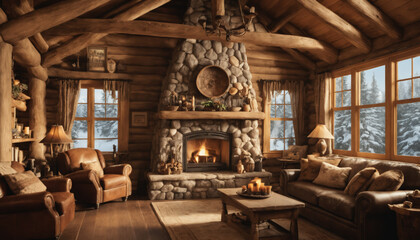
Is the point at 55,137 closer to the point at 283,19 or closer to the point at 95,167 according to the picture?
the point at 95,167

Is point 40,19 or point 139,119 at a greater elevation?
point 40,19

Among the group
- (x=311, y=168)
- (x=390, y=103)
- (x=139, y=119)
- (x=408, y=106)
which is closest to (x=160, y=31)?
(x=139, y=119)

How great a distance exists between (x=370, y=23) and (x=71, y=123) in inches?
243

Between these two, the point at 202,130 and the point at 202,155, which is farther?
the point at 202,155

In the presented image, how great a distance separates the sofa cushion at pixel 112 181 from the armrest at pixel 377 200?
157 inches

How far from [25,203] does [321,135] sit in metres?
5.11

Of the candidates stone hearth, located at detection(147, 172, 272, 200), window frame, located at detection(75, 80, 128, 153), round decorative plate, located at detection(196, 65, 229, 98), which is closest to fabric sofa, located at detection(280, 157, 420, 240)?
stone hearth, located at detection(147, 172, 272, 200)

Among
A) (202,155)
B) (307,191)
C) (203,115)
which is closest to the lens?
(307,191)

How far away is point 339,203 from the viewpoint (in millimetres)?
3867

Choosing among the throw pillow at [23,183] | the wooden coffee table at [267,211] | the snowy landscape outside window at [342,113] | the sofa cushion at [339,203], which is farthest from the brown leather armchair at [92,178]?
the snowy landscape outside window at [342,113]

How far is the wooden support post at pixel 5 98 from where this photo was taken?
3930 mm

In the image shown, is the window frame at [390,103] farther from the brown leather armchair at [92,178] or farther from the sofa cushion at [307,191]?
the brown leather armchair at [92,178]

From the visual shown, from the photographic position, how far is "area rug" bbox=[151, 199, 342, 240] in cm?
386

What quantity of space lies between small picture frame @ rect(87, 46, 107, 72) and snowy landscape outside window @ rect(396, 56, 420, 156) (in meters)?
5.92
